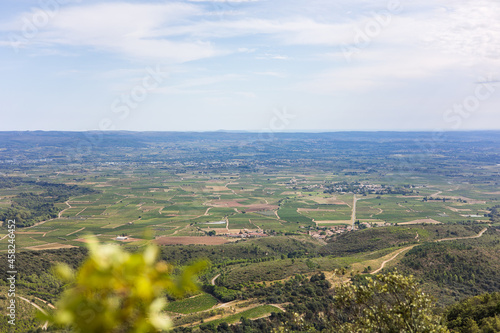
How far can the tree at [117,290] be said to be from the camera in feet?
7.04

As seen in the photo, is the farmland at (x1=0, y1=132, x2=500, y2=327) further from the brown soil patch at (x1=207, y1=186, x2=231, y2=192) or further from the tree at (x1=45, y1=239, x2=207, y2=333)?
the brown soil patch at (x1=207, y1=186, x2=231, y2=192)

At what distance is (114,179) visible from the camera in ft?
627

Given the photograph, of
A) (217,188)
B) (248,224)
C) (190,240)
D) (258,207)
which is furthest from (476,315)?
(217,188)

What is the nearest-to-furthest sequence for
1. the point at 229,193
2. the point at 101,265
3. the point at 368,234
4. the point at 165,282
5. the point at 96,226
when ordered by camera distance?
the point at 101,265 < the point at 165,282 < the point at 368,234 < the point at 96,226 < the point at 229,193

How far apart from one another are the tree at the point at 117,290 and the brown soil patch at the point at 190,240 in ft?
264

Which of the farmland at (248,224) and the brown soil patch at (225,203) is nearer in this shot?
the farmland at (248,224)

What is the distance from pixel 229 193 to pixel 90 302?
157388mm

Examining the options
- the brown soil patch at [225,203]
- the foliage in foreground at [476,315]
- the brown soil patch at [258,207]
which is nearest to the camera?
the foliage in foreground at [476,315]

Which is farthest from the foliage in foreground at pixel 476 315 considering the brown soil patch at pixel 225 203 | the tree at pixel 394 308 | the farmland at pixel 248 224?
the brown soil patch at pixel 225 203

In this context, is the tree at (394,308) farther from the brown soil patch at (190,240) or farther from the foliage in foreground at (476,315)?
the brown soil patch at (190,240)

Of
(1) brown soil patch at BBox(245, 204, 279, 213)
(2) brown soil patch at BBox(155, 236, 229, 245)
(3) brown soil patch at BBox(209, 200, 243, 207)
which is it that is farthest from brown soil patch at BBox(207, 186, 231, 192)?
(2) brown soil patch at BBox(155, 236, 229, 245)

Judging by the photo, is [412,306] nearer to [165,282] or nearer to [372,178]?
[165,282]

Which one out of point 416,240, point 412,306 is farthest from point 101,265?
point 416,240

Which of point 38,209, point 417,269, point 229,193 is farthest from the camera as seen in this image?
point 229,193
